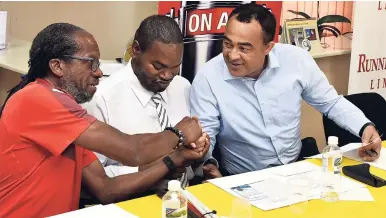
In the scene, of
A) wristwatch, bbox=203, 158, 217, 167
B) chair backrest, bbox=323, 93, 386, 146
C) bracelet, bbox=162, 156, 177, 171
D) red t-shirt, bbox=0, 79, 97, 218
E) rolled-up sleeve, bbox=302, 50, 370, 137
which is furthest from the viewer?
chair backrest, bbox=323, 93, 386, 146

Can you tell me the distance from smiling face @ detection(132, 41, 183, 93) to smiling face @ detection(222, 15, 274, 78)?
1.20 ft

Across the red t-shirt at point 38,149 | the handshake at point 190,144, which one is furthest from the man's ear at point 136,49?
the red t-shirt at point 38,149

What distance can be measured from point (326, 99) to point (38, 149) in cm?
166

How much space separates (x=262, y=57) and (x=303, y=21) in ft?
5.51

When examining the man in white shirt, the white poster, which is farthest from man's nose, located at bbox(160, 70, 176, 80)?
the white poster

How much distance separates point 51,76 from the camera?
1.98 m

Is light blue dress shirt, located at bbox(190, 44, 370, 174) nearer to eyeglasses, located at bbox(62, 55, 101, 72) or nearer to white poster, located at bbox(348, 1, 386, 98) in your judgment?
eyeglasses, located at bbox(62, 55, 101, 72)

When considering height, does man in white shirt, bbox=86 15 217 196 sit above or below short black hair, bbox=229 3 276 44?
below

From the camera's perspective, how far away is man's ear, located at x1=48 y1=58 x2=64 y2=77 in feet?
6.40

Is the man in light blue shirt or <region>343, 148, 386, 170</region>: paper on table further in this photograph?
the man in light blue shirt

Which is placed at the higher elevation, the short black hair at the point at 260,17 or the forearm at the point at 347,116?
the short black hair at the point at 260,17

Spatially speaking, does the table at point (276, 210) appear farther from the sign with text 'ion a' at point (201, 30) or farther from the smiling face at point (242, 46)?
the sign with text 'ion a' at point (201, 30)

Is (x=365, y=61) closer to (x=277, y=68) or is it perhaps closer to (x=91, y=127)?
(x=277, y=68)

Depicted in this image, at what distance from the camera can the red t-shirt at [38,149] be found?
1.86 metres
